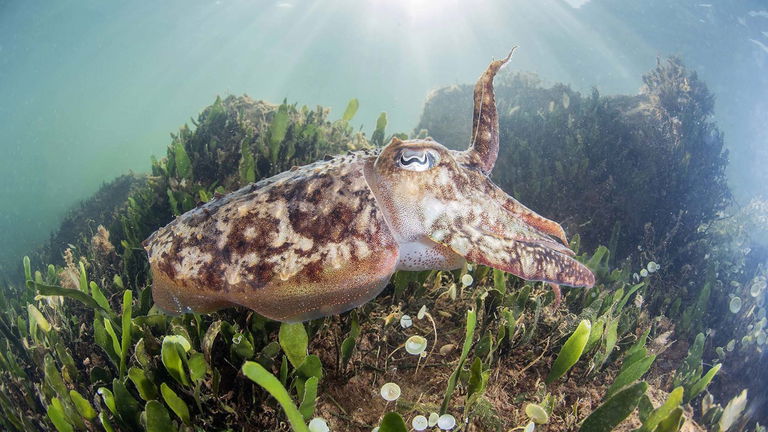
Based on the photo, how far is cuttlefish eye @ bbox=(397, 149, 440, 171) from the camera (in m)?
2.09

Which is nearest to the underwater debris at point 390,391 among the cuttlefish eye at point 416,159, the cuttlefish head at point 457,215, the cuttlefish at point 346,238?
the cuttlefish at point 346,238

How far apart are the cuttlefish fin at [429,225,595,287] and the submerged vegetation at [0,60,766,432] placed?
325 millimetres

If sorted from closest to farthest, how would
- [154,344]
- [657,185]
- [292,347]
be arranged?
[292,347], [154,344], [657,185]

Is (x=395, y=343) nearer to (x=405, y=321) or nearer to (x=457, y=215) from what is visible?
(x=405, y=321)

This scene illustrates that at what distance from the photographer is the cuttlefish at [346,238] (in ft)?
6.23

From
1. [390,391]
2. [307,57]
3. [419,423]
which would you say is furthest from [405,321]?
[307,57]

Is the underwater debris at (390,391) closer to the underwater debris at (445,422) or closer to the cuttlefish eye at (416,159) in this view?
the underwater debris at (445,422)

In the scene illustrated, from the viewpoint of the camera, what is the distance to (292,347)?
1.97m

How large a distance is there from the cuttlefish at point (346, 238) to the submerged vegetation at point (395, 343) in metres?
0.27

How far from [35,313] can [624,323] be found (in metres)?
4.98

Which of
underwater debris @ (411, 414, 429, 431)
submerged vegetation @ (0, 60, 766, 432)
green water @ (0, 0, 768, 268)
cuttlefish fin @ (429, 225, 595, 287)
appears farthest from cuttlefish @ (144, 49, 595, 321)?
green water @ (0, 0, 768, 268)

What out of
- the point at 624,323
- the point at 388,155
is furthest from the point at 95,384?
the point at 624,323

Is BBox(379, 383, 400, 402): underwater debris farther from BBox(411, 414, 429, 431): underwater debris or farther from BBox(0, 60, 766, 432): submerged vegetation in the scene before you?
BBox(411, 414, 429, 431): underwater debris

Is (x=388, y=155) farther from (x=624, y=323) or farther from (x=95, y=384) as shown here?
(x=624, y=323)
